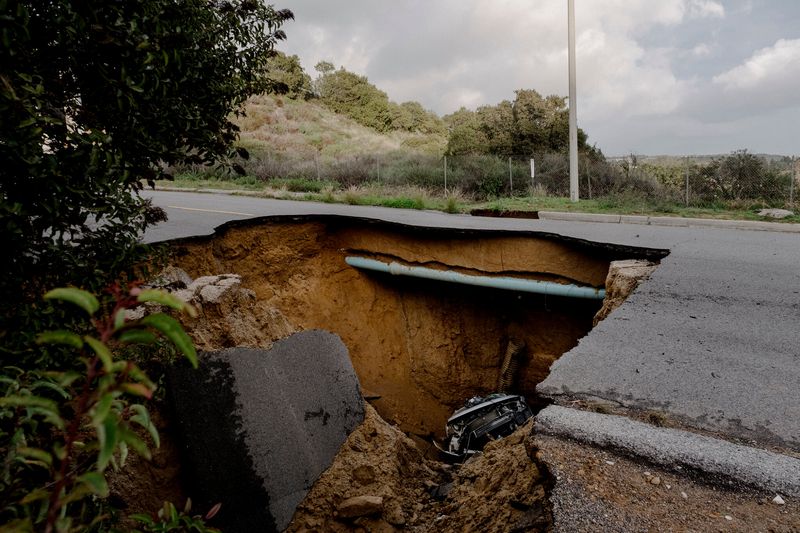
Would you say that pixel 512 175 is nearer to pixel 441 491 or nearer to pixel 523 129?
pixel 523 129

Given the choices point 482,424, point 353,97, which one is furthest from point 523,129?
point 353,97

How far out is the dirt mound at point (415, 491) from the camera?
2801mm

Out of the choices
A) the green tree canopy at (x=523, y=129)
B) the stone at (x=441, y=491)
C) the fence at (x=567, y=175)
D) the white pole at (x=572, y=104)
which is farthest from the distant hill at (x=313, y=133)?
the stone at (x=441, y=491)

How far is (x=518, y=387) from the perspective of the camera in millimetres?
8016

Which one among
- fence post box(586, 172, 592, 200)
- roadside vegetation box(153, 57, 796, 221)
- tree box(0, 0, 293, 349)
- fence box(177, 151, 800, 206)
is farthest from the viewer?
fence post box(586, 172, 592, 200)

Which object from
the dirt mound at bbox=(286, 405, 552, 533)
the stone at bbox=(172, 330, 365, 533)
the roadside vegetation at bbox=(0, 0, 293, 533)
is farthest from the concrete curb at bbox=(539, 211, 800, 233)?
the roadside vegetation at bbox=(0, 0, 293, 533)

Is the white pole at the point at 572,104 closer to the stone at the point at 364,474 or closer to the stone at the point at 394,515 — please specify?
the stone at the point at 364,474

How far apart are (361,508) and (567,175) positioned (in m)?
15.0

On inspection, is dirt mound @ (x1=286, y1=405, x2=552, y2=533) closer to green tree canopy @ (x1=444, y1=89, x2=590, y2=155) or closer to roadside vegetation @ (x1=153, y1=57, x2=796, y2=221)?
roadside vegetation @ (x1=153, y1=57, x2=796, y2=221)

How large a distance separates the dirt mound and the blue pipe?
2680 mm

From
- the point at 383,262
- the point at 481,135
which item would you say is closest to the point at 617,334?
the point at 383,262

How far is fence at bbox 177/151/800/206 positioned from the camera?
13.2 metres

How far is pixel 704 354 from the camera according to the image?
130 inches

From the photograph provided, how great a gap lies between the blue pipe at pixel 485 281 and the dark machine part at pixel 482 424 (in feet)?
5.06
